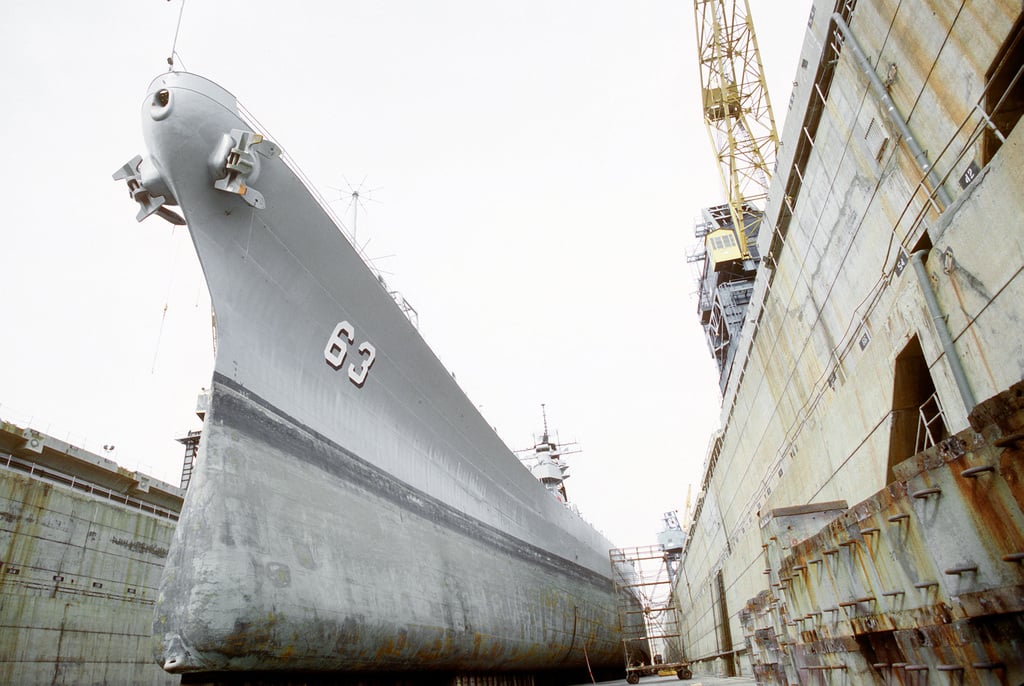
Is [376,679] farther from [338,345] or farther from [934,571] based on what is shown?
[934,571]

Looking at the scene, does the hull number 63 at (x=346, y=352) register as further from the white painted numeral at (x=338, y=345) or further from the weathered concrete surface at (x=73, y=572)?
the weathered concrete surface at (x=73, y=572)

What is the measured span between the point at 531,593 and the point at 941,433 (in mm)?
8982

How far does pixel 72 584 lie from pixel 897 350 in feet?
47.2

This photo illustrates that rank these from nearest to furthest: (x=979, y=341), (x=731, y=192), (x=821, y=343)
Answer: (x=979, y=341) → (x=821, y=343) → (x=731, y=192)

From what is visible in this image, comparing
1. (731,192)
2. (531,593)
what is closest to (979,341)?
(531,593)

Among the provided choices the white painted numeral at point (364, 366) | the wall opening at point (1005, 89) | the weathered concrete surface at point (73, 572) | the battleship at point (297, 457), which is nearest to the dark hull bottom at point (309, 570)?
the battleship at point (297, 457)

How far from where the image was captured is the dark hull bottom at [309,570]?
5.32 m

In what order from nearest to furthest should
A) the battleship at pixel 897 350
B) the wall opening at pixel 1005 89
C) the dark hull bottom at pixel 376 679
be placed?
the battleship at pixel 897 350 < the wall opening at pixel 1005 89 < the dark hull bottom at pixel 376 679

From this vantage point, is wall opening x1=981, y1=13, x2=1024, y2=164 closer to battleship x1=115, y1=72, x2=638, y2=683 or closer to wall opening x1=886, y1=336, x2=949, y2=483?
wall opening x1=886, y1=336, x2=949, y2=483

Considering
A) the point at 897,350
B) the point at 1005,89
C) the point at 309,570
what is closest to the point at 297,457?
the point at 309,570

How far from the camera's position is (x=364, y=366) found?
28.2ft

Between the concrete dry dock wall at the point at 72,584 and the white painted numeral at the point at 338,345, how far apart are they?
756 cm

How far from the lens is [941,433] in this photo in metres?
5.99

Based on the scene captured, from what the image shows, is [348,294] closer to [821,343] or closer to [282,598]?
[282,598]
